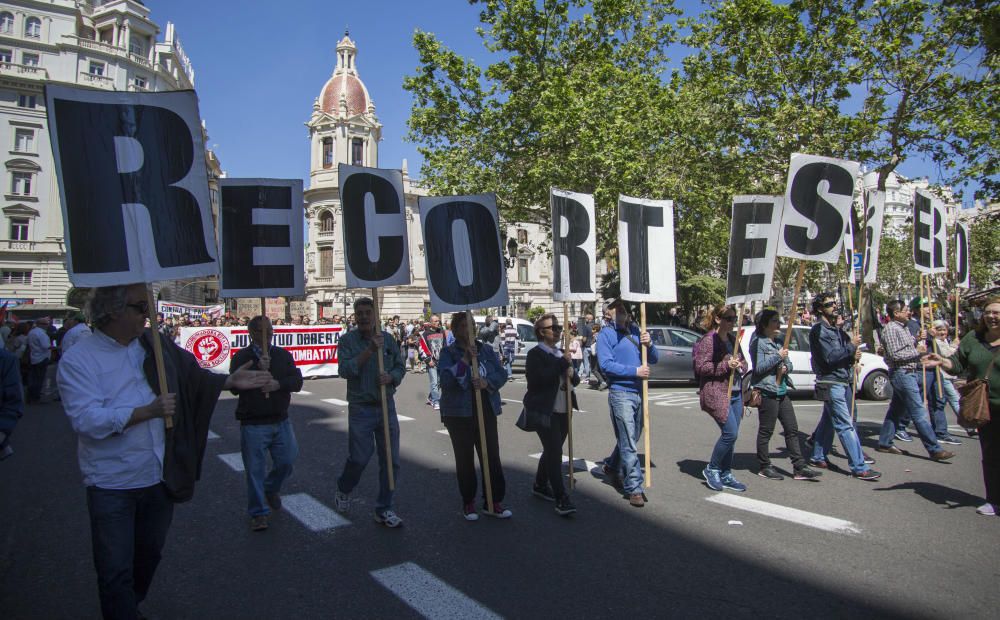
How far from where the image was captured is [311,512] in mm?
5547

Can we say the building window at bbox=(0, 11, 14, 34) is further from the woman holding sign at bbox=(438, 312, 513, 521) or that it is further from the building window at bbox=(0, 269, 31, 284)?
the woman holding sign at bbox=(438, 312, 513, 521)

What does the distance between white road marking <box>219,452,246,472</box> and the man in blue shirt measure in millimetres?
4390

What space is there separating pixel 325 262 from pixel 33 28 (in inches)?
1104

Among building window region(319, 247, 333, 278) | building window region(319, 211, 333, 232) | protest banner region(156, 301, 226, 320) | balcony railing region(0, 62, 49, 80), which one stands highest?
balcony railing region(0, 62, 49, 80)

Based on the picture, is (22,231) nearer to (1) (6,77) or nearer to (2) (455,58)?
(1) (6,77)

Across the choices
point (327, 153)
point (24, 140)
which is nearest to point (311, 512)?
point (24, 140)

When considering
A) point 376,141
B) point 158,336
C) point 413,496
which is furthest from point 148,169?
point 376,141

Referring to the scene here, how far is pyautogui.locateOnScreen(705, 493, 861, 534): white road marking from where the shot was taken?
200 inches

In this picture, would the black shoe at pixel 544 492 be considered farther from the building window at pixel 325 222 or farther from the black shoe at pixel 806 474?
the building window at pixel 325 222

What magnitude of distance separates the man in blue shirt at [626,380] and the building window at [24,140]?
56.7 metres

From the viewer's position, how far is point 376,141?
2408 inches

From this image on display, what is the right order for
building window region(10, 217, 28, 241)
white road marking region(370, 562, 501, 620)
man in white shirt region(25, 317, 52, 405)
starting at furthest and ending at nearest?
building window region(10, 217, 28, 241) < man in white shirt region(25, 317, 52, 405) < white road marking region(370, 562, 501, 620)

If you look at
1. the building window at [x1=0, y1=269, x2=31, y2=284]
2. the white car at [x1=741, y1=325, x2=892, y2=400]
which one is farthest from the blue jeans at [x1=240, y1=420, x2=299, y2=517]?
the building window at [x1=0, y1=269, x2=31, y2=284]

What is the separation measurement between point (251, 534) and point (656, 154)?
62.0 ft
